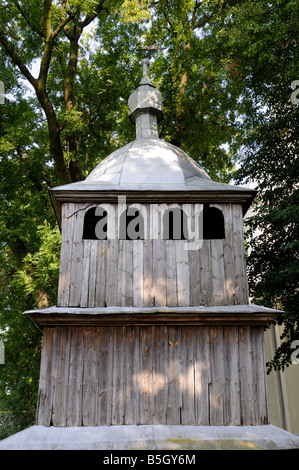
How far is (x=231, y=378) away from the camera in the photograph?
7773 mm

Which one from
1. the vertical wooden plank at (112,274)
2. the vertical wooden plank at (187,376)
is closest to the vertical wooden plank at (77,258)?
the vertical wooden plank at (112,274)

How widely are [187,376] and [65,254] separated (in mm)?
3020

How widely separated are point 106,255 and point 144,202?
1246mm

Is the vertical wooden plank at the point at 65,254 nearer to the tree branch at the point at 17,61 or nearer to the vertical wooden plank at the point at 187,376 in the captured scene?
the vertical wooden plank at the point at 187,376

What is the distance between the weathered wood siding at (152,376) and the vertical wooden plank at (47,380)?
0.05 ft

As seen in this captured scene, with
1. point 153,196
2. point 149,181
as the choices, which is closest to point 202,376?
point 153,196

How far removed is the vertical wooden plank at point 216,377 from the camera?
758 cm

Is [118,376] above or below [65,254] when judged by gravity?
below

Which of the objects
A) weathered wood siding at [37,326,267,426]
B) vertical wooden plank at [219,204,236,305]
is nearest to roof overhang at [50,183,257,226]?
vertical wooden plank at [219,204,236,305]

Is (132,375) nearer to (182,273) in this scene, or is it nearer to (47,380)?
(47,380)

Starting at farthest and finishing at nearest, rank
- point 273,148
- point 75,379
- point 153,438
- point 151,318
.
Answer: point 273,148 → point 151,318 → point 75,379 → point 153,438

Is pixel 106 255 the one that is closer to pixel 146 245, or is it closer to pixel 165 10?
pixel 146 245

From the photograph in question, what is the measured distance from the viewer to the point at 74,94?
17.0 meters

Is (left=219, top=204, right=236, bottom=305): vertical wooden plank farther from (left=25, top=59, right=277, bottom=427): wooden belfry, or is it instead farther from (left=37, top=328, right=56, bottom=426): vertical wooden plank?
(left=37, top=328, right=56, bottom=426): vertical wooden plank
